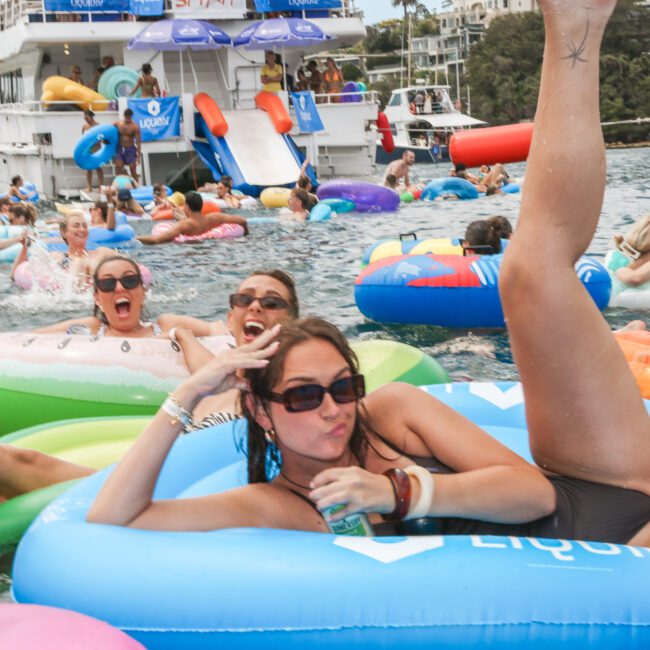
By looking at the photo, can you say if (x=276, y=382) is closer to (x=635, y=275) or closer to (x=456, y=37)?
(x=635, y=275)

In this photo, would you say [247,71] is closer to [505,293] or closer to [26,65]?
[26,65]

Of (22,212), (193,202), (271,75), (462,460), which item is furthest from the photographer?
(271,75)

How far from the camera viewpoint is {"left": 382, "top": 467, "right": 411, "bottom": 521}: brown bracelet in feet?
7.28

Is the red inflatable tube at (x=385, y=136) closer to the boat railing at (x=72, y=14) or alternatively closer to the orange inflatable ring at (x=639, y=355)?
the boat railing at (x=72, y=14)

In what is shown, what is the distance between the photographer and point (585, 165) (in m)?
2.31

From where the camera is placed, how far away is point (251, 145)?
739 inches

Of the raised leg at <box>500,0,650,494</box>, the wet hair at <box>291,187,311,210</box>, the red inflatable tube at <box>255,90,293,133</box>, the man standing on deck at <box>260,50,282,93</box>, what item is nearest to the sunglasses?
the raised leg at <box>500,0,650,494</box>

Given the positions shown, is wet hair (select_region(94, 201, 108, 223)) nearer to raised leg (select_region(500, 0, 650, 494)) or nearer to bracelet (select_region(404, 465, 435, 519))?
raised leg (select_region(500, 0, 650, 494))

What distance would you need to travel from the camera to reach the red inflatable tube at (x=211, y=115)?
1836 centimetres

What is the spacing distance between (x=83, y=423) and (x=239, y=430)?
122 centimetres

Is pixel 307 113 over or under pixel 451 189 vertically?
over

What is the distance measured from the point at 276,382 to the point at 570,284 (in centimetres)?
69

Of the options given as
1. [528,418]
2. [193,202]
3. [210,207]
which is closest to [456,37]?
[210,207]

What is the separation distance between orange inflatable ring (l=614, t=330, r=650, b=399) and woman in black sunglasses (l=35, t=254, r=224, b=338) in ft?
6.38
